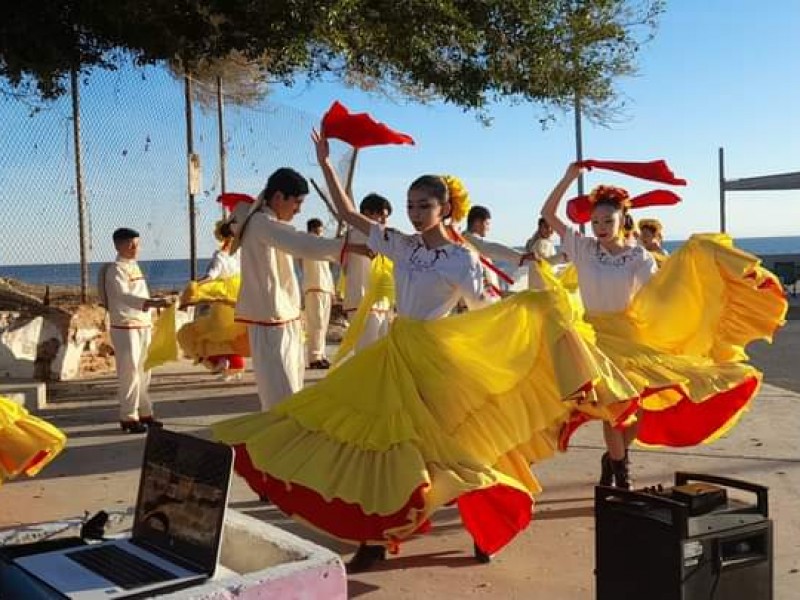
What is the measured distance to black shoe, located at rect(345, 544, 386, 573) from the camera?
175 inches

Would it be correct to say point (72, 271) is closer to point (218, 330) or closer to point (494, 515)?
point (218, 330)

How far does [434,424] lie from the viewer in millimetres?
4230

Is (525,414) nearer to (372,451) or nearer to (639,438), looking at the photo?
(372,451)

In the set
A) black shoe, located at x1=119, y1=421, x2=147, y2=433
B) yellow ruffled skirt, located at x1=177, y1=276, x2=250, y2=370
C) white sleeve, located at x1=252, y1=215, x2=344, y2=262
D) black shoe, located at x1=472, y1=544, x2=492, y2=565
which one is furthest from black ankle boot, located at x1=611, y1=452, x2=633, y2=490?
yellow ruffled skirt, located at x1=177, y1=276, x2=250, y2=370

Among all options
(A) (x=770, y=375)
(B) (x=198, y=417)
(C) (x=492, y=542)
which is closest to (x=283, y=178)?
(C) (x=492, y=542)

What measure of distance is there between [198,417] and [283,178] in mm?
3467

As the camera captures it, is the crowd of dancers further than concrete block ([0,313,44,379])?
No

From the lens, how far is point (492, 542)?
4.13 meters

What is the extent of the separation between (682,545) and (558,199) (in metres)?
2.64

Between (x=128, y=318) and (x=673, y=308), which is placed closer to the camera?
(x=673, y=308)

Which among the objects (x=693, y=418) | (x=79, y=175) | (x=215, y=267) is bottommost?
(x=693, y=418)

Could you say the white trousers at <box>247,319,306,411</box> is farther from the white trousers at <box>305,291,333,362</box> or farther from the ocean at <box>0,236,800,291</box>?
the white trousers at <box>305,291,333,362</box>

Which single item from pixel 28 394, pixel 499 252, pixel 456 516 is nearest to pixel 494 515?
pixel 456 516

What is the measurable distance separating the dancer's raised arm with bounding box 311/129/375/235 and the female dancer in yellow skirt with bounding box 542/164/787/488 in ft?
4.17
